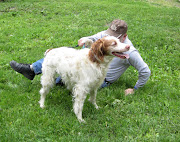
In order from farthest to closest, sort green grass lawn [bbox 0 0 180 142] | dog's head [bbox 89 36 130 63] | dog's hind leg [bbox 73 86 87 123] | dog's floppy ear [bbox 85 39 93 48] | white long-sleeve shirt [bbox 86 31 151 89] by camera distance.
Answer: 1. white long-sleeve shirt [bbox 86 31 151 89]
2. dog's floppy ear [bbox 85 39 93 48]
3. dog's hind leg [bbox 73 86 87 123]
4. green grass lawn [bbox 0 0 180 142]
5. dog's head [bbox 89 36 130 63]

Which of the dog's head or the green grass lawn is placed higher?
the dog's head

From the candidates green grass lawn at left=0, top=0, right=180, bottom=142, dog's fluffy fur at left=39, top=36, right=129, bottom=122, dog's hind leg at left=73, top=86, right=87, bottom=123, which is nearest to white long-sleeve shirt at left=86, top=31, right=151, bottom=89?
green grass lawn at left=0, top=0, right=180, bottom=142

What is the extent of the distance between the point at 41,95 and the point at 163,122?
220cm

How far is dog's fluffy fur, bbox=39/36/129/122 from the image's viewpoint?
2883 mm

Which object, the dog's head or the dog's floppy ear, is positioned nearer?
the dog's head

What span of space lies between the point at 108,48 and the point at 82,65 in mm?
526

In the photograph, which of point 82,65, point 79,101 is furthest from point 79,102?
point 82,65

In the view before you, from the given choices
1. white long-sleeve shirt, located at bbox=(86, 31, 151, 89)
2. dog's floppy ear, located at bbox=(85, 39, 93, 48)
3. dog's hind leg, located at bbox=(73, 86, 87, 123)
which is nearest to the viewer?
dog's hind leg, located at bbox=(73, 86, 87, 123)

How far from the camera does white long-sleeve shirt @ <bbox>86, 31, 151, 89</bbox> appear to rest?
3.80m

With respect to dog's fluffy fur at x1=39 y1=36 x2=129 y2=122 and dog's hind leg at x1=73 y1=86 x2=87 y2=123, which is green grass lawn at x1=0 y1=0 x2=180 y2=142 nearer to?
dog's hind leg at x1=73 y1=86 x2=87 y2=123

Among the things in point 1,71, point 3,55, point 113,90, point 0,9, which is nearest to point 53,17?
point 0,9

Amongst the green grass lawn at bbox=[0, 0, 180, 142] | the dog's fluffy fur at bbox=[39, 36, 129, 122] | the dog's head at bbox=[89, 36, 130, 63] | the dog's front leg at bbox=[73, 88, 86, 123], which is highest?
the dog's head at bbox=[89, 36, 130, 63]

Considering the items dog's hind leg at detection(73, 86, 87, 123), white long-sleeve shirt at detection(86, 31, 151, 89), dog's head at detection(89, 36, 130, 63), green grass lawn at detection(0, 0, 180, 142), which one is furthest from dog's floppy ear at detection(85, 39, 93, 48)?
green grass lawn at detection(0, 0, 180, 142)

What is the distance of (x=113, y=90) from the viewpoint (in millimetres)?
4238
